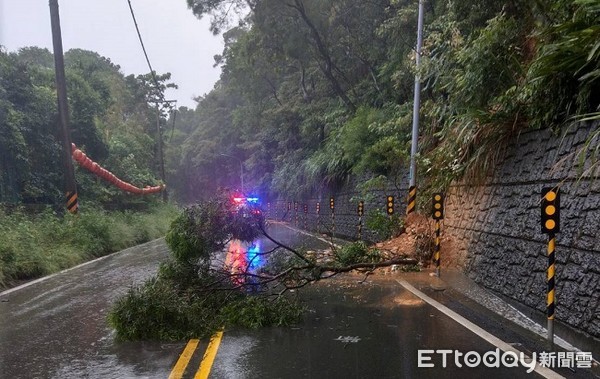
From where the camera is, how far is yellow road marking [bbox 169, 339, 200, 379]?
15.6ft

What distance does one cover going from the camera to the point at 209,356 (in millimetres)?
5293

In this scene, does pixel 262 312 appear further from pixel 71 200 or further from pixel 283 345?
pixel 71 200

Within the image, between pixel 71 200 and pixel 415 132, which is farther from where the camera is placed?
pixel 71 200

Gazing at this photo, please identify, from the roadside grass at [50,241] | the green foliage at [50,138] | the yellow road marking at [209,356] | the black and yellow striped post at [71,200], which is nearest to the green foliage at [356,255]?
the yellow road marking at [209,356]

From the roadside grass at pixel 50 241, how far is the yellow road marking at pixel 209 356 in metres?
6.56

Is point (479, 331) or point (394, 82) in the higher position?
point (394, 82)

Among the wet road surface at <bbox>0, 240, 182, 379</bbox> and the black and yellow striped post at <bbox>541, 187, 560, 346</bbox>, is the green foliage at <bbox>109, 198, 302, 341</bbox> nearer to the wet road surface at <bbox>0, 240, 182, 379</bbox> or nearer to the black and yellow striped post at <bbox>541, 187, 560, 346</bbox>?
the wet road surface at <bbox>0, 240, 182, 379</bbox>

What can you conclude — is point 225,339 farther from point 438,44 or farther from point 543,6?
point 438,44

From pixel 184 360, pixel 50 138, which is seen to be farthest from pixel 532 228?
pixel 50 138

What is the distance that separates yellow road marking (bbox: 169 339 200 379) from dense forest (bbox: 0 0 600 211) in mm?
3278

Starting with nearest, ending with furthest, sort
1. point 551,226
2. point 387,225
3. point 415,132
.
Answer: point 551,226, point 415,132, point 387,225

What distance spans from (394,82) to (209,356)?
Result: 16295 millimetres

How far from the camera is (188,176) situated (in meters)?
65.4

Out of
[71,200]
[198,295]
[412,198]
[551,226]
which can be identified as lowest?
[198,295]
